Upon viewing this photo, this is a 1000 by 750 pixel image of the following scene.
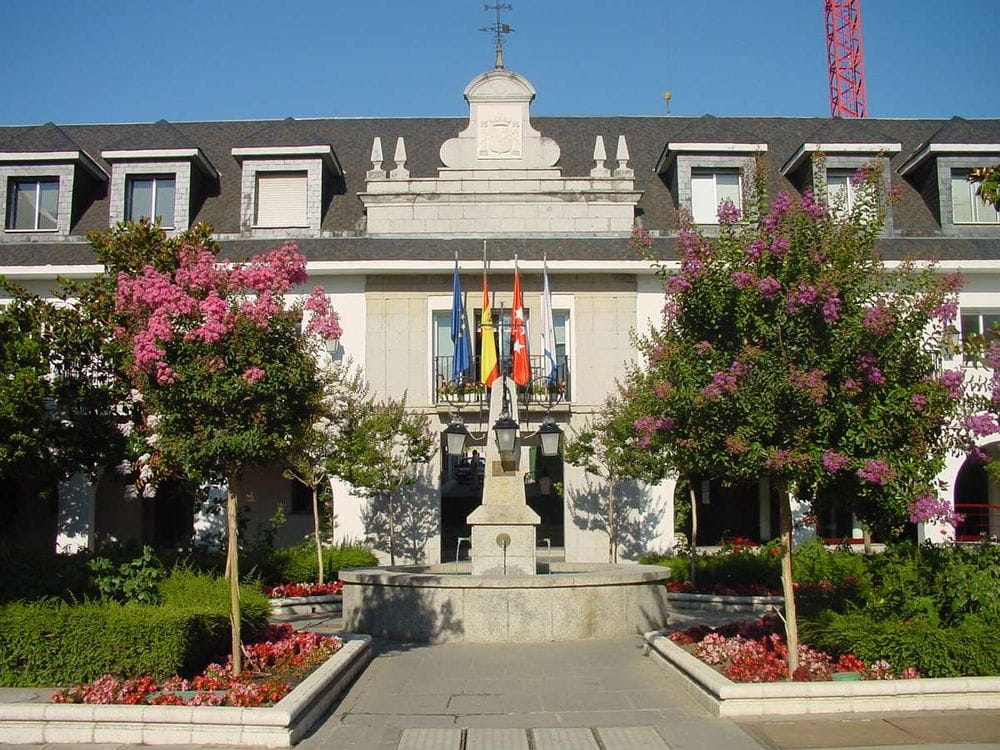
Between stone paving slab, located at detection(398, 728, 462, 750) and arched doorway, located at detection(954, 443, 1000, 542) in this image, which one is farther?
arched doorway, located at detection(954, 443, 1000, 542)

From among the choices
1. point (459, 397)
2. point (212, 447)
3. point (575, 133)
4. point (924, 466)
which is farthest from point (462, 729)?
point (575, 133)

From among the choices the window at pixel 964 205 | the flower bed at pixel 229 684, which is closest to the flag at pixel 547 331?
the window at pixel 964 205

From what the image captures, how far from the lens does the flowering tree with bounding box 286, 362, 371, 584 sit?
20.5m

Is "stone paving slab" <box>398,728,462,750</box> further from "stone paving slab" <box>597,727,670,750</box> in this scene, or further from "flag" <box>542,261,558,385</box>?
"flag" <box>542,261,558,385</box>

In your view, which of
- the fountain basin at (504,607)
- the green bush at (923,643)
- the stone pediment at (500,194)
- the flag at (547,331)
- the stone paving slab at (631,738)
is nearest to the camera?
the stone paving slab at (631,738)

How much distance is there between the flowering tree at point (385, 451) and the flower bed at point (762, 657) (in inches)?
377

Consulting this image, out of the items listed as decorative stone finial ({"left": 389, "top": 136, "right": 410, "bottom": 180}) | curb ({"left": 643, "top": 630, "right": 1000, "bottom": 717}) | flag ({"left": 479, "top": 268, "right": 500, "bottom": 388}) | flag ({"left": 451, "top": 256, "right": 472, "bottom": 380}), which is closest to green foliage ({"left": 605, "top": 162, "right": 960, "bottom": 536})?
curb ({"left": 643, "top": 630, "right": 1000, "bottom": 717})

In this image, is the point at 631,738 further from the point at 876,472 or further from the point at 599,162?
the point at 599,162

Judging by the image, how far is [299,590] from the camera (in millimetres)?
19469

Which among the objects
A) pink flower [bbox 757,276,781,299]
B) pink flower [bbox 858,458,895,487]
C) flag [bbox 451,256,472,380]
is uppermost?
flag [bbox 451,256,472,380]

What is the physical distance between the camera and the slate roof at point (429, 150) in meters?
25.3

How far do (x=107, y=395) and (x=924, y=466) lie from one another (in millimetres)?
14713

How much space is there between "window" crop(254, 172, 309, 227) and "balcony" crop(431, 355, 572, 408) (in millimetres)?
5397

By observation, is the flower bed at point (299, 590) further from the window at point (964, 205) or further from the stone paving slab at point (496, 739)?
the window at point (964, 205)
